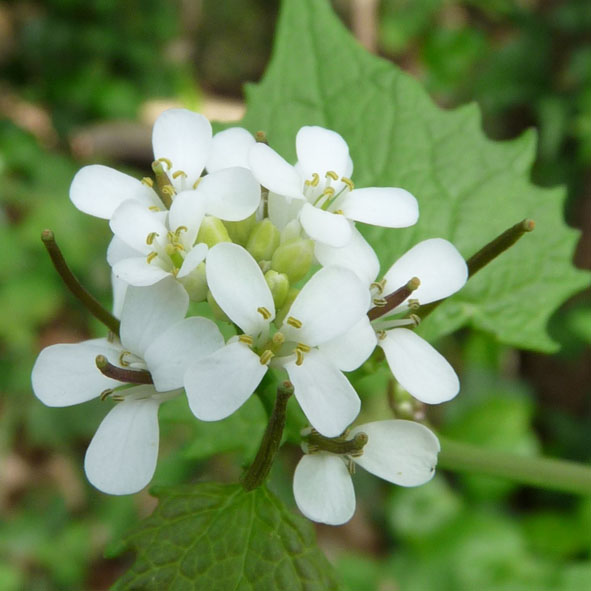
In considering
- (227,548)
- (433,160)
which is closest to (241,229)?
(227,548)

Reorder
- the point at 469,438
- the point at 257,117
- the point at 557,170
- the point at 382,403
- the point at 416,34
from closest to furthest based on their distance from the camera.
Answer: the point at 257,117 < the point at 382,403 < the point at 469,438 < the point at 557,170 < the point at 416,34

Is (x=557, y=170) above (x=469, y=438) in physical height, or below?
above

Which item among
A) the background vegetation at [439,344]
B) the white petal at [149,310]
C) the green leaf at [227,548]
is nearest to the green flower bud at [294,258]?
the white petal at [149,310]

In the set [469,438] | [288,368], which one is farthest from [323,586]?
[469,438]

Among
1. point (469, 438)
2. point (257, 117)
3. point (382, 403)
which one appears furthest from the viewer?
point (469, 438)

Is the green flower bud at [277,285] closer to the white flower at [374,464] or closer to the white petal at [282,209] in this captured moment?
the white petal at [282,209]

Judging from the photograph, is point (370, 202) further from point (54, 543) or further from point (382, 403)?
point (54, 543)
